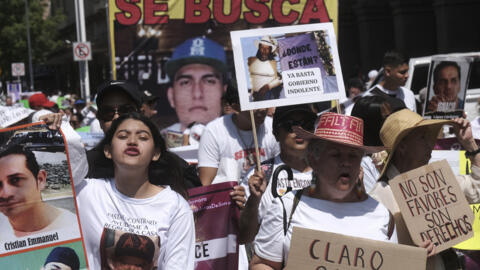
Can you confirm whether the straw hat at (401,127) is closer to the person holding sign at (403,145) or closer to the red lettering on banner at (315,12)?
the person holding sign at (403,145)

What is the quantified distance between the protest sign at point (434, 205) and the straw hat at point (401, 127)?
0.24 meters

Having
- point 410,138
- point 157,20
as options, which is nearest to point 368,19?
point 157,20

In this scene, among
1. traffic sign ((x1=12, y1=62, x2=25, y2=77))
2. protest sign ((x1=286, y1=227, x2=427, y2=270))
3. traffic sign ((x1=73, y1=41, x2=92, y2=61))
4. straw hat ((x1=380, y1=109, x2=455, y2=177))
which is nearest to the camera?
protest sign ((x1=286, y1=227, x2=427, y2=270))

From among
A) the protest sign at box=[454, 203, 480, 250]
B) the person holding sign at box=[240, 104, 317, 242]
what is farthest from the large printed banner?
the protest sign at box=[454, 203, 480, 250]

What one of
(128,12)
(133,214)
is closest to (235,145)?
(133,214)

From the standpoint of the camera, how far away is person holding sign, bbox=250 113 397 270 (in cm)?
359

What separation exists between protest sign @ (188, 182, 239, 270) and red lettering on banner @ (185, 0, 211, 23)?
483cm

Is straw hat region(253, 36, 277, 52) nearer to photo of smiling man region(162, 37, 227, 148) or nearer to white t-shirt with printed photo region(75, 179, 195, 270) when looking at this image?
white t-shirt with printed photo region(75, 179, 195, 270)

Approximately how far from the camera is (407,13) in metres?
24.6

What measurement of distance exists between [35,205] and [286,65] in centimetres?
190

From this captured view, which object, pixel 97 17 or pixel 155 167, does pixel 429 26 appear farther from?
pixel 97 17

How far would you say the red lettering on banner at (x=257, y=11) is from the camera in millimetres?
9422

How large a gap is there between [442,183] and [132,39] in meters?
6.00

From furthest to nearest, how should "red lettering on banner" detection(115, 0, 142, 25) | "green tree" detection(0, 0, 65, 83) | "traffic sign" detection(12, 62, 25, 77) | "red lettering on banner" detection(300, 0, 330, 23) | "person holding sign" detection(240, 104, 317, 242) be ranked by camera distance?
"green tree" detection(0, 0, 65, 83) < "traffic sign" detection(12, 62, 25, 77) < "red lettering on banner" detection(300, 0, 330, 23) < "red lettering on banner" detection(115, 0, 142, 25) < "person holding sign" detection(240, 104, 317, 242)
